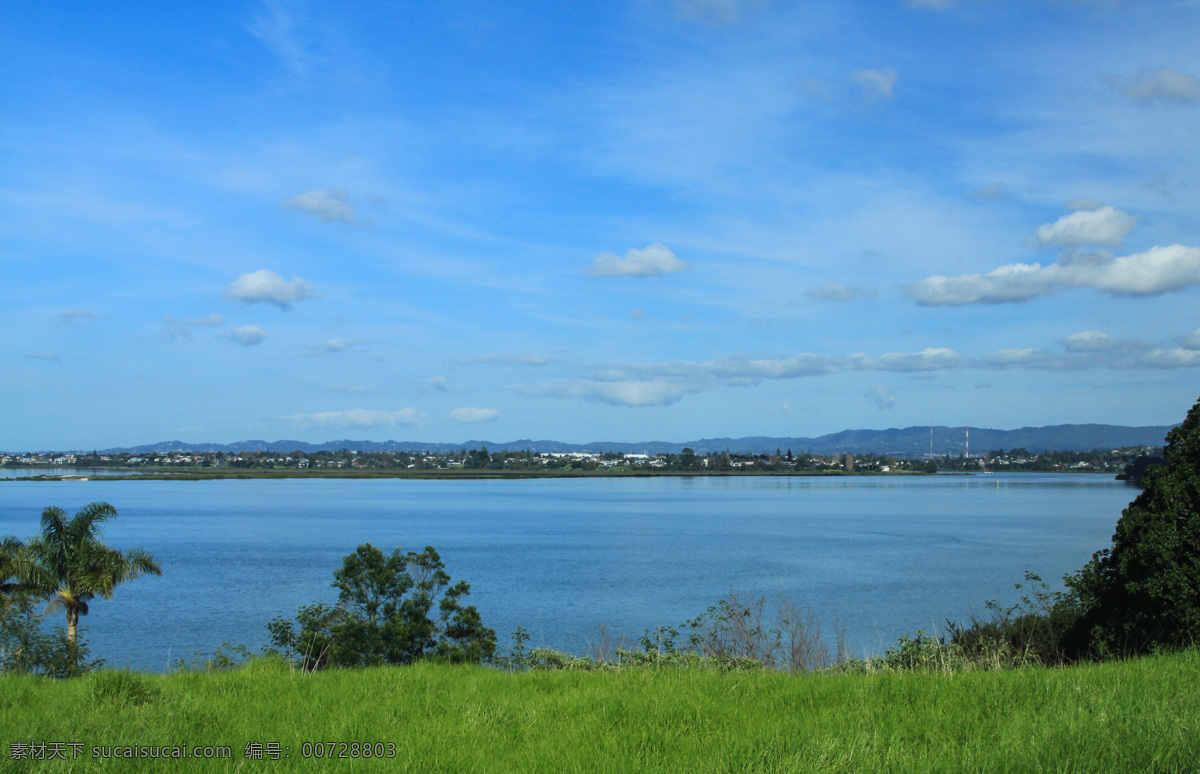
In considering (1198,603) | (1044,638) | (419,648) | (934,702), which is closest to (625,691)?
(934,702)

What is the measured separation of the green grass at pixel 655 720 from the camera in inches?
196

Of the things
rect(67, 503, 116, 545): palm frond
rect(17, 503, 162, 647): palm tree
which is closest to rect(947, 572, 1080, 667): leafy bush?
rect(17, 503, 162, 647): palm tree

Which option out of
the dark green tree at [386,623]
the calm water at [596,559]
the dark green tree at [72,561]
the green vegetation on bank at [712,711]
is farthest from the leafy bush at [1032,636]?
the dark green tree at [72,561]

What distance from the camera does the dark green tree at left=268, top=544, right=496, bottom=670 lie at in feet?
72.5

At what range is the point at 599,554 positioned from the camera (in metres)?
56.0

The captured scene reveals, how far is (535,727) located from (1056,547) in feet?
195

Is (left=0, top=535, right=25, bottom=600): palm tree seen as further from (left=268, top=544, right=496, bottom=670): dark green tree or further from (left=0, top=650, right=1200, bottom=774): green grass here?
(left=0, top=650, right=1200, bottom=774): green grass

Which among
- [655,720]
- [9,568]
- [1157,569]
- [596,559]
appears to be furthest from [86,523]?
[596,559]

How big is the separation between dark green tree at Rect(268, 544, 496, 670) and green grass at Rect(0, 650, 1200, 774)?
14.2 metres

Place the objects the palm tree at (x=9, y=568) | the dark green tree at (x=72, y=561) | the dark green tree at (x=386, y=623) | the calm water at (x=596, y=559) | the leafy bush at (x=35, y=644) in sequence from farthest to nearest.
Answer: the calm water at (x=596, y=559) → the dark green tree at (x=72, y=561) → the palm tree at (x=9, y=568) → the dark green tree at (x=386, y=623) → the leafy bush at (x=35, y=644)

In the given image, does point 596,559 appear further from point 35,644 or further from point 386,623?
point 35,644

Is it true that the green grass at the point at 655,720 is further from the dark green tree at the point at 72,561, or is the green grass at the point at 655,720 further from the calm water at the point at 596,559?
the dark green tree at the point at 72,561

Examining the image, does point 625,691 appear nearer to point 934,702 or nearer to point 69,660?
point 934,702

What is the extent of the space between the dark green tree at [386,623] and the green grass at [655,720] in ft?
46.5
